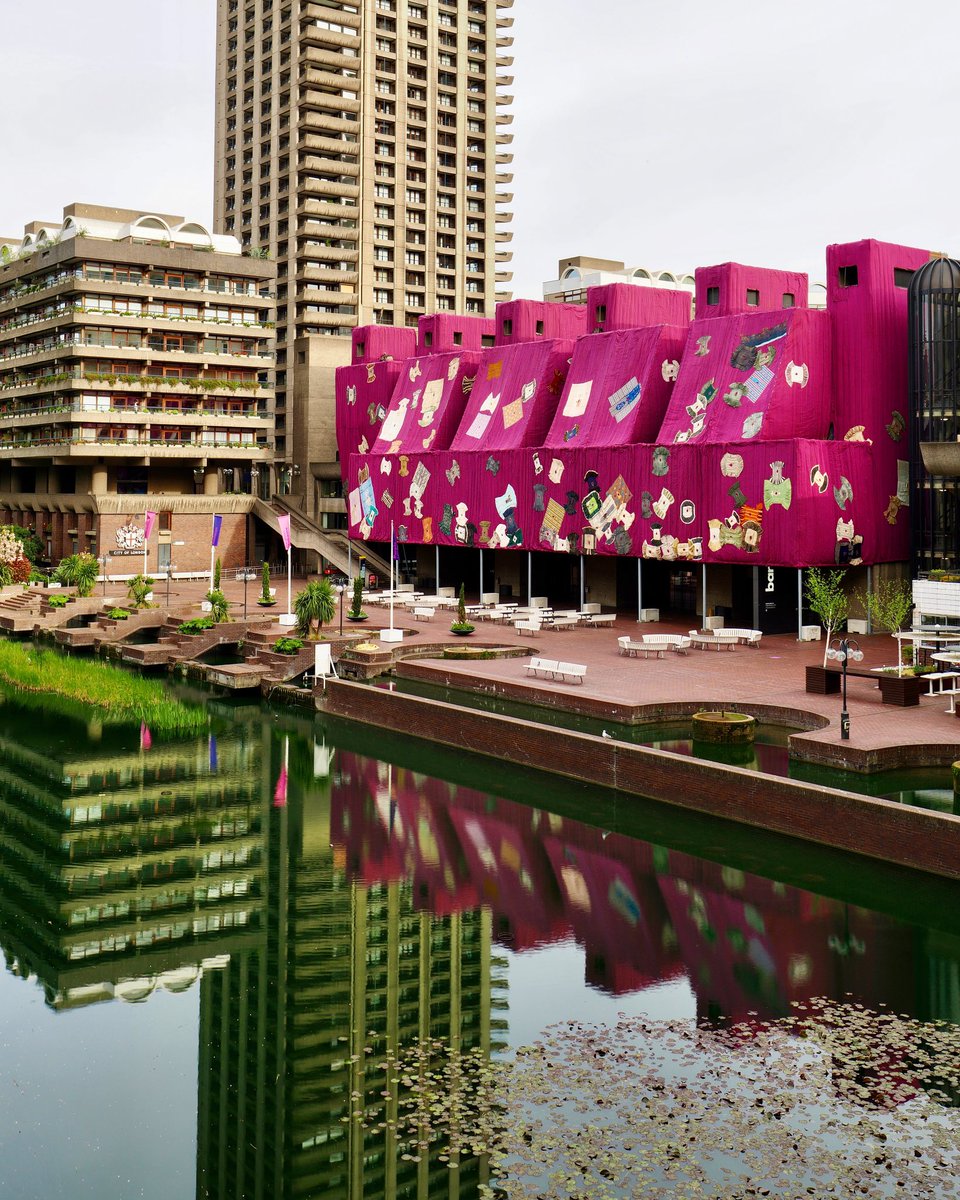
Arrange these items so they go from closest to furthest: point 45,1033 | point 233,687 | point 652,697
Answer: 1. point 45,1033
2. point 652,697
3. point 233,687

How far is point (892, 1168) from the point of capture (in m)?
13.9

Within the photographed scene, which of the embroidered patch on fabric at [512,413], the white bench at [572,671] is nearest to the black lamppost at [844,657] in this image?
the white bench at [572,671]

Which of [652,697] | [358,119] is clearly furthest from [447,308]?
[652,697]

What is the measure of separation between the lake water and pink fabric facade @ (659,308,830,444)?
80.7 ft

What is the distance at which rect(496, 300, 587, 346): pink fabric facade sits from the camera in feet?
233

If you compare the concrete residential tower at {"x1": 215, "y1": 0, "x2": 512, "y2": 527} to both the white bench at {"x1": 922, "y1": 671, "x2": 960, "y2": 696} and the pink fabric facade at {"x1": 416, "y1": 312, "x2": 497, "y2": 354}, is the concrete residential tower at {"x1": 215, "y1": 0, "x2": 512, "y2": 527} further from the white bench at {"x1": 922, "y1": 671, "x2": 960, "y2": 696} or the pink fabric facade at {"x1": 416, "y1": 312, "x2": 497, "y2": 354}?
the white bench at {"x1": 922, "y1": 671, "x2": 960, "y2": 696}

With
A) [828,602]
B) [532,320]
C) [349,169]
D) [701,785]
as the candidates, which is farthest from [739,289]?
[349,169]

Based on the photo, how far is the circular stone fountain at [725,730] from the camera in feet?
106

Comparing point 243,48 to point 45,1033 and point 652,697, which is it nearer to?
point 652,697

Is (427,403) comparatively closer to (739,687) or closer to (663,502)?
(663,502)

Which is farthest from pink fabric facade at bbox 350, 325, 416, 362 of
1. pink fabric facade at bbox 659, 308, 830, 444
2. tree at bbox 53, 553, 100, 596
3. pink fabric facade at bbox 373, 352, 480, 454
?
pink fabric facade at bbox 659, 308, 830, 444

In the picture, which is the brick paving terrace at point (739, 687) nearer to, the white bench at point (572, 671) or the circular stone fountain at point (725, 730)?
the white bench at point (572, 671)

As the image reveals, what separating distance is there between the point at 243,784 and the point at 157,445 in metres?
53.1

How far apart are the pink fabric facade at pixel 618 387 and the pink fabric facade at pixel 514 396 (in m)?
1.95
